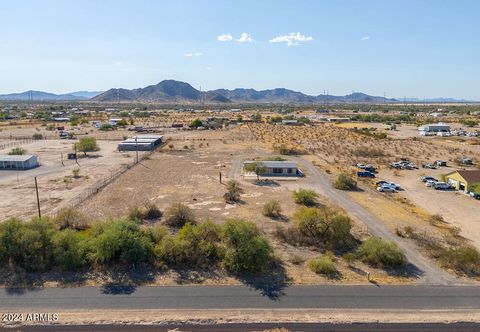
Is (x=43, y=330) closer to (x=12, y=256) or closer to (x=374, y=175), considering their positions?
(x=12, y=256)

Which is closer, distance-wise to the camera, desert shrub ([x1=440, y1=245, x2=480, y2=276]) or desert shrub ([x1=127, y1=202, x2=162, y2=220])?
desert shrub ([x1=440, y1=245, x2=480, y2=276])

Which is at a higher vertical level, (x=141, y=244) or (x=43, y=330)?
(x=141, y=244)

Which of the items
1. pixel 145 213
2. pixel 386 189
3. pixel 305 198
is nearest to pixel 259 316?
pixel 145 213

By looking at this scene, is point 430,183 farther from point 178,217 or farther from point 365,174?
point 178,217

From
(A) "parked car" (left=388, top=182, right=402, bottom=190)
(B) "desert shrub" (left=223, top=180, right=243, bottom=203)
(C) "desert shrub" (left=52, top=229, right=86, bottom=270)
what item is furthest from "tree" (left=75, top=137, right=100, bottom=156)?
(A) "parked car" (left=388, top=182, right=402, bottom=190)

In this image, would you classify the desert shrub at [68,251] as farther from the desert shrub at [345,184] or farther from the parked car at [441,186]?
the parked car at [441,186]

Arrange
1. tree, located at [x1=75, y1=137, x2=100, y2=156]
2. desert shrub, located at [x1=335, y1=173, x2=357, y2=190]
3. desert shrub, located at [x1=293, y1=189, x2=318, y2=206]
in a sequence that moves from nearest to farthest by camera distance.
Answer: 1. desert shrub, located at [x1=293, y1=189, x2=318, y2=206]
2. desert shrub, located at [x1=335, y1=173, x2=357, y2=190]
3. tree, located at [x1=75, y1=137, x2=100, y2=156]

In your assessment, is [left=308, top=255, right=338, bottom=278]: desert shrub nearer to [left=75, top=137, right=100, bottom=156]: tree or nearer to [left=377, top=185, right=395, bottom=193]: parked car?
[left=377, top=185, right=395, bottom=193]: parked car

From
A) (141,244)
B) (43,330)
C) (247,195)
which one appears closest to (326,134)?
(247,195)
